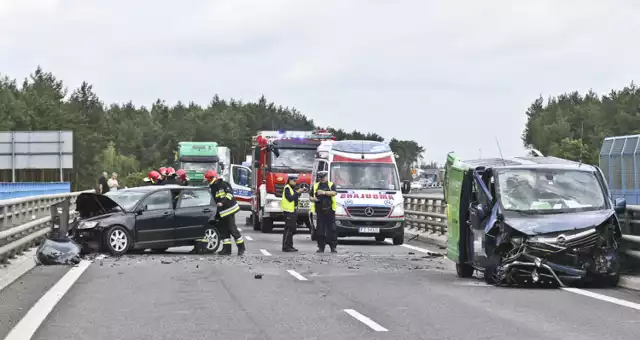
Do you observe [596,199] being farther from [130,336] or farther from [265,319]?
[130,336]

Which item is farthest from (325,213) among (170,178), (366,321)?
(366,321)

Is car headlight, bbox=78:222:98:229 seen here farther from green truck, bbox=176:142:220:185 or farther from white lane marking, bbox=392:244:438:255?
green truck, bbox=176:142:220:185

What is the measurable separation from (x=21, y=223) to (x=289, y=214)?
6265mm

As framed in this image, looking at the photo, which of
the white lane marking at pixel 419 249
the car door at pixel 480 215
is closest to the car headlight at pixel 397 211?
the white lane marking at pixel 419 249

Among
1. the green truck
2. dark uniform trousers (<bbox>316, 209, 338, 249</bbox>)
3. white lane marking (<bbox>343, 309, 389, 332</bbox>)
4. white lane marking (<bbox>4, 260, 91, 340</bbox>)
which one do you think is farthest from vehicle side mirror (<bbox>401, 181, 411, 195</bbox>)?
the green truck

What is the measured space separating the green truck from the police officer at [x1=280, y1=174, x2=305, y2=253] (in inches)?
1120

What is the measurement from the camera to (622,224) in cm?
1719

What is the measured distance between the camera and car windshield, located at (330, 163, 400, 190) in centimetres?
2955

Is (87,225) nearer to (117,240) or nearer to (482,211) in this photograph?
(117,240)

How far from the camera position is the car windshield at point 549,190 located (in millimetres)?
16484

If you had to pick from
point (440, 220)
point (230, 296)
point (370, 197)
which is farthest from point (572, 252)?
point (440, 220)

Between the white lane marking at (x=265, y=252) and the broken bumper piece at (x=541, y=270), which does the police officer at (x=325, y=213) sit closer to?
the white lane marking at (x=265, y=252)

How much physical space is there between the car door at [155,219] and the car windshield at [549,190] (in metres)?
8.66

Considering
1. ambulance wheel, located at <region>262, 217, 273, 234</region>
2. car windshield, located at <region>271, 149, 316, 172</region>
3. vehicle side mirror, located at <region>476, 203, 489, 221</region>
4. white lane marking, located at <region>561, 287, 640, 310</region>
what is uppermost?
car windshield, located at <region>271, 149, 316, 172</region>
